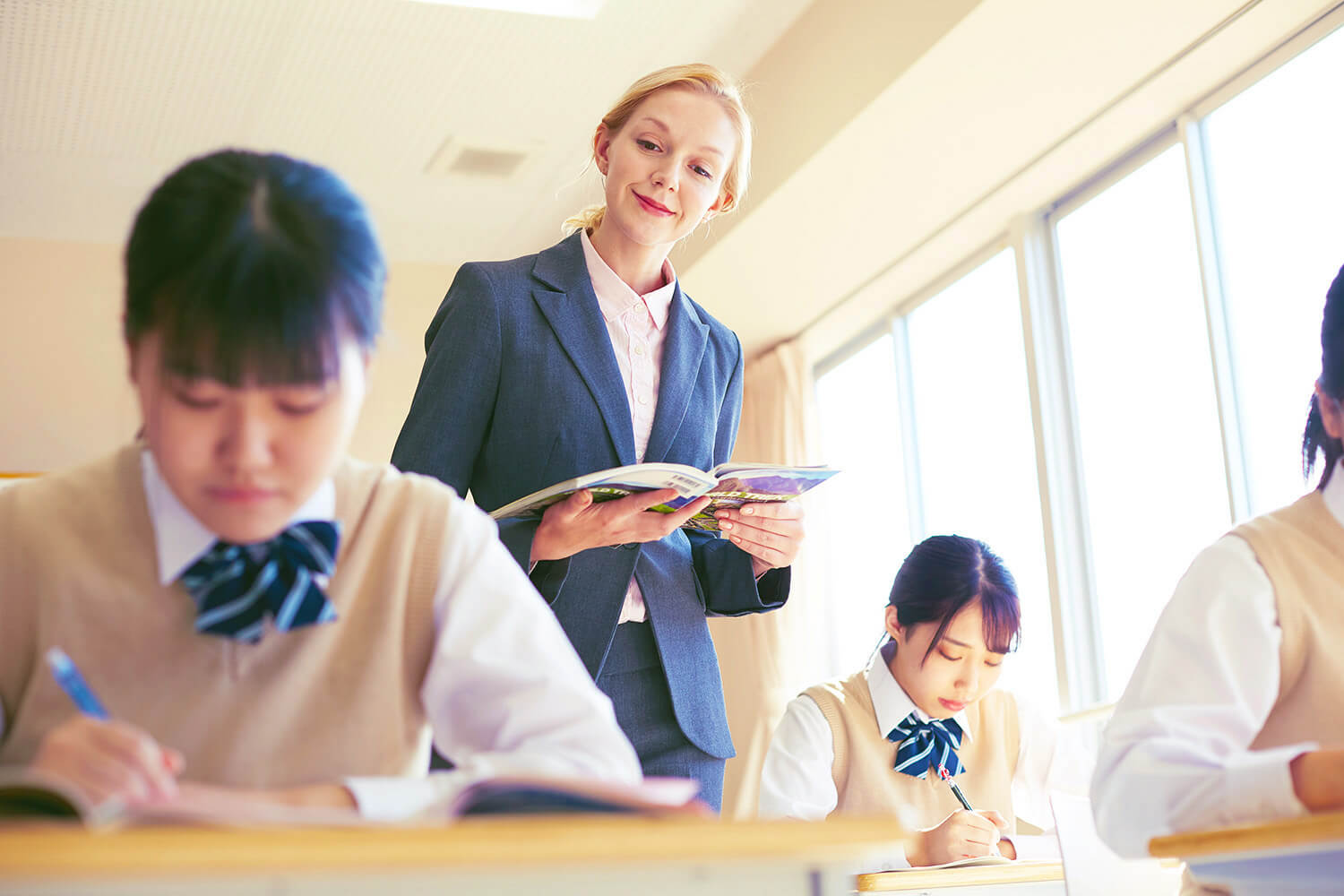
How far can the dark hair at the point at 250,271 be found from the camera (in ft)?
→ 3.01

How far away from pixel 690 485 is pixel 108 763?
3.49ft

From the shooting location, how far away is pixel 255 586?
0.98 meters

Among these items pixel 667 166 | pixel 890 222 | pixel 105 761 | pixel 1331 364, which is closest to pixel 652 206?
pixel 667 166

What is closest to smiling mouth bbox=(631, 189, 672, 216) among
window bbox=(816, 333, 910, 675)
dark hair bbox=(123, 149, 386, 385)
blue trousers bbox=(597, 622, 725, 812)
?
blue trousers bbox=(597, 622, 725, 812)

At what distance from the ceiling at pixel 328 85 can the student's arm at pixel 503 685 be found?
124 inches

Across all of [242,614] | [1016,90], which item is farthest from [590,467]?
[1016,90]

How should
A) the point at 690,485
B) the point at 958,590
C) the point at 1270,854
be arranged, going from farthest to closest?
the point at 958,590, the point at 690,485, the point at 1270,854

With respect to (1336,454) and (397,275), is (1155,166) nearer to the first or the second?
(1336,454)

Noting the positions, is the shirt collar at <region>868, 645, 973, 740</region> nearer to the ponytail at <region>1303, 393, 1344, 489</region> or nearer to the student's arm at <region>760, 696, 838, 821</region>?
the student's arm at <region>760, 696, 838, 821</region>

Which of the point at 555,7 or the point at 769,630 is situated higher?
the point at 555,7

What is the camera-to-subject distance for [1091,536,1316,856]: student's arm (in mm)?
1226

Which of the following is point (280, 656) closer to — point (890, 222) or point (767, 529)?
point (767, 529)

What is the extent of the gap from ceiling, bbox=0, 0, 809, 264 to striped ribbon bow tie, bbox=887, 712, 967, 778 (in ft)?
7.75

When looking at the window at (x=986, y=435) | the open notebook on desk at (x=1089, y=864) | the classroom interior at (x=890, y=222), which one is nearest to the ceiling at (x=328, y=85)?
the classroom interior at (x=890, y=222)
